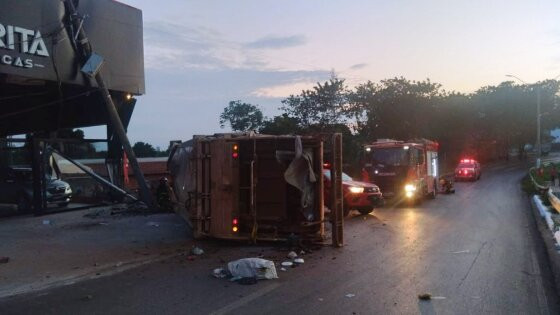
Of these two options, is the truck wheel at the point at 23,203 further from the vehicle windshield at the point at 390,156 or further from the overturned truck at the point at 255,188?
the vehicle windshield at the point at 390,156

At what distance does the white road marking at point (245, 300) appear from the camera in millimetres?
6477

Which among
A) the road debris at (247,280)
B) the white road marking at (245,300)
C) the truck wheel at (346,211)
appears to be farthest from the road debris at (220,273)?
the truck wheel at (346,211)

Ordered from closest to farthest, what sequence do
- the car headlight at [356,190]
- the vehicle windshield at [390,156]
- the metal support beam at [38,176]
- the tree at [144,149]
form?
1. the metal support beam at [38,176]
2. the car headlight at [356,190]
3. the vehicle windshield at [390,156]
4. the tree at [144,149]

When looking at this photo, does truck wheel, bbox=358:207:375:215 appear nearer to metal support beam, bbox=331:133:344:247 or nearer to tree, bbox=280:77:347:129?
metal support beam, bbox=331:133:344:247

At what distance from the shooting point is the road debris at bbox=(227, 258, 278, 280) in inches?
320

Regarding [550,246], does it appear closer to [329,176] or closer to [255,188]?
[255,188]

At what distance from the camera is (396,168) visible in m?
21.8

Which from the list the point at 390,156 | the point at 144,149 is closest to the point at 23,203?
Result: the point at 390,156

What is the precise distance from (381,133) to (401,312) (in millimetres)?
43056

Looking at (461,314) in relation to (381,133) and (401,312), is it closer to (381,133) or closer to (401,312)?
(401,312)

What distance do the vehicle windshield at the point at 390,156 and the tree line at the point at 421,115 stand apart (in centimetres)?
337

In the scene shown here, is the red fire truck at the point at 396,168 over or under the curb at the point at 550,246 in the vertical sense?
over

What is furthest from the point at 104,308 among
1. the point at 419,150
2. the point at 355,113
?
the point at 355,113

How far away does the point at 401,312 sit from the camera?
6.38 meters
